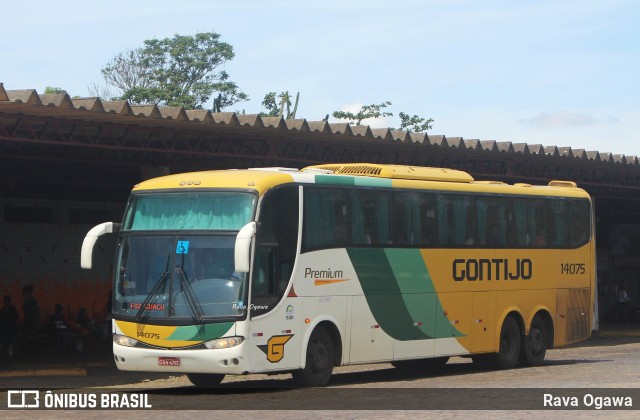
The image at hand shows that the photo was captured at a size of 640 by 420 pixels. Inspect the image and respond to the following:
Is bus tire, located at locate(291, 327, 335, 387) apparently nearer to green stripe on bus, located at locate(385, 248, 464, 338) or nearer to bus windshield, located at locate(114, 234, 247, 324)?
bus windshield, located at locate(114, 234, 247, 324)

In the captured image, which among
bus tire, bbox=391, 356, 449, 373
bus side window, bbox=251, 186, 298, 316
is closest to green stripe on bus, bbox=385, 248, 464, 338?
bus tire, bbox=391, 356, 449, 373

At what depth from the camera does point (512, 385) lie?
60.0 feet

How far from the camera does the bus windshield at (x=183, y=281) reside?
16594mm

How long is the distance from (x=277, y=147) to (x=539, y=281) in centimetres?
799

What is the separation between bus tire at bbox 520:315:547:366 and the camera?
23094 mm

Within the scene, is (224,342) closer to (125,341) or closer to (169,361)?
(169,361)

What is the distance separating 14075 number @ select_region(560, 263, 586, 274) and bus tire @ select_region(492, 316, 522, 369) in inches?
73.4

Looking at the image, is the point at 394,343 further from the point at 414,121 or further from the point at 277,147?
the point at 414,121

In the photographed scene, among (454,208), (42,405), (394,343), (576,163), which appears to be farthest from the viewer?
(576,163)

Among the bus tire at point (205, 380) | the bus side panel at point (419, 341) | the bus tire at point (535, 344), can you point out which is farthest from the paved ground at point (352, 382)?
the bus side panel at point (419, 341)

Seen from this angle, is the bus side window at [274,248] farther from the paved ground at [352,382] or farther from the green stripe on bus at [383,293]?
the green stripe on bus at [383,293]

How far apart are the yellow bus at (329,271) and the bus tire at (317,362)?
27 millimetres

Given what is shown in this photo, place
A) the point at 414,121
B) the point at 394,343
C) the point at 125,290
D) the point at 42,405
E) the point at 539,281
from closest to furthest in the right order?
the point at 42,405 < the point at 125,290 < the point at 394,343 < the point at 539,281 < the point at 414,121

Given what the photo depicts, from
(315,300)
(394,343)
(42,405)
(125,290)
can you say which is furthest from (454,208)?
(42,405)
